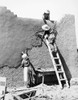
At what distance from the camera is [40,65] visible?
10086mm

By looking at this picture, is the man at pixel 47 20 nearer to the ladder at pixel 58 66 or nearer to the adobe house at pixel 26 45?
the adobe house at pixel 26 45

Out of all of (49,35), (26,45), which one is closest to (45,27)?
(49,35)

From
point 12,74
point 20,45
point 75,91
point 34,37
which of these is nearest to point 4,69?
point 12,74

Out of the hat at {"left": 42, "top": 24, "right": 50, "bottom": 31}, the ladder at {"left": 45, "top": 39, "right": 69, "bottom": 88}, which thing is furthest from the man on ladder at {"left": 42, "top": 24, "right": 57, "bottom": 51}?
the ladder at {"left": 45, "top": 39, "right": 69, "bottom": 88}

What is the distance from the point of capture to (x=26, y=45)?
32.2ft

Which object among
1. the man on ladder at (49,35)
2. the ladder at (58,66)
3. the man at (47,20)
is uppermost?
the man at (47,20)

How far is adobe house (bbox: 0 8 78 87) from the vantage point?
941 cm

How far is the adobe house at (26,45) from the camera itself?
30.9ft

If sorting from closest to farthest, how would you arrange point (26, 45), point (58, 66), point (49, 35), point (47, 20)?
point (26, 45) < point (58, 66) < point (49, 35) < point (47, 20)

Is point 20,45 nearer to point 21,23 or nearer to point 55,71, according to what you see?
point 21,23

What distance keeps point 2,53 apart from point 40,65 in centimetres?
172

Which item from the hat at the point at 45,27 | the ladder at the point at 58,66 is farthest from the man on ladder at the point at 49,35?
the ladder at the point at 58,66

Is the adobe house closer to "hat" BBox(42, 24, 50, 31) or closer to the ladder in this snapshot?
"hat" BBox(42, 24, 50, 31)

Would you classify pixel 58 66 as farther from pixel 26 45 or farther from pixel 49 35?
pixel 26 45
